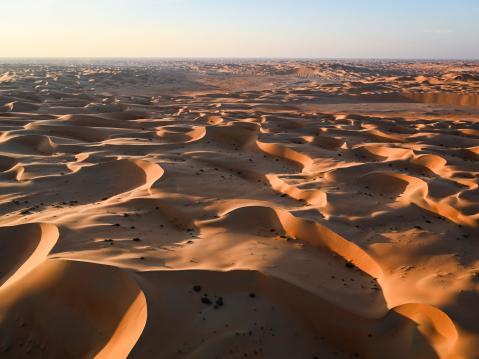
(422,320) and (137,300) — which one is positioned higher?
(137,300)

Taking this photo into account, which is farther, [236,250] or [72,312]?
[236,250]

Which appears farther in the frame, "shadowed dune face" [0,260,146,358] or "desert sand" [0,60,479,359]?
"desert sand" [0,60,479,359]

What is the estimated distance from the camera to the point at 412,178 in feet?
22.4

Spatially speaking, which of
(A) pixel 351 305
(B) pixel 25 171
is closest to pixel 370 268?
(A) pixel 351 305

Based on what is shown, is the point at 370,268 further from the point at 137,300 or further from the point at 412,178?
the point at 412,178

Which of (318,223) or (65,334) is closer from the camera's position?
(65,334)

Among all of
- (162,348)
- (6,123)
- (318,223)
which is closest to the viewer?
(162,348)

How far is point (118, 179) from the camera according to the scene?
6.78m

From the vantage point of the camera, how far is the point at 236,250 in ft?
14.1

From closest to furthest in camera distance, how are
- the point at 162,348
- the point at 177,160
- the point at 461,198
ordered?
1. the point at 162,348
2. the point at 461,198
3. the point at 177,160

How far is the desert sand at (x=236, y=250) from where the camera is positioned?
10.2 feet

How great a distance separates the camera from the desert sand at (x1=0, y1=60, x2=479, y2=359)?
3121mm

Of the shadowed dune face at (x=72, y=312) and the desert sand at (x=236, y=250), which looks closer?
the shadowed dune face at (x=72, y=312)

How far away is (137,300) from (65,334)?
57cm
